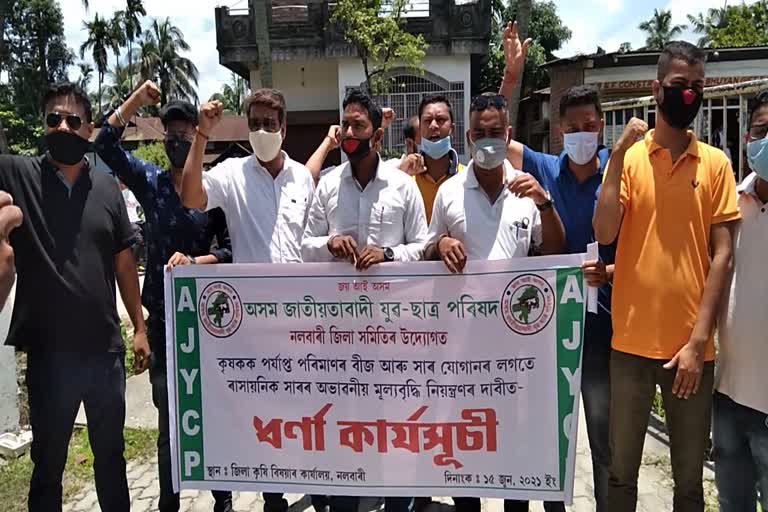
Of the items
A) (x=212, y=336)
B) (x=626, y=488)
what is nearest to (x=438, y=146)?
(x=212, y=336)

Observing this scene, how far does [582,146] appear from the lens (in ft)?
9.21

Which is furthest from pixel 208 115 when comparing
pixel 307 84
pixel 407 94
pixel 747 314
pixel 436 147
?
pixel 307 84

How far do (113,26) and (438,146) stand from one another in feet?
141

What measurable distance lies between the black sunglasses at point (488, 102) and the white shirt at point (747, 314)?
3.37 ft

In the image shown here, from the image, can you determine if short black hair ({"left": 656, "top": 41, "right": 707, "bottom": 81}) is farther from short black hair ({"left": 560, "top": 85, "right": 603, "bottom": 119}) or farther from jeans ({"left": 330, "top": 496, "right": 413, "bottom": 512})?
jeans ({"left": 330, "top": 496, "right": 413, "bottom": 512})

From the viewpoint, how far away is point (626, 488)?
258cm

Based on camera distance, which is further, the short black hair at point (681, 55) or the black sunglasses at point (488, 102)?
the black sunglasses at point (488, 102)

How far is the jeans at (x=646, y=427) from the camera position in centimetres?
246

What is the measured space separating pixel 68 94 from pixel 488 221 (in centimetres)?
198

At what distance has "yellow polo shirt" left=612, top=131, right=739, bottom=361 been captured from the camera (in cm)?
242

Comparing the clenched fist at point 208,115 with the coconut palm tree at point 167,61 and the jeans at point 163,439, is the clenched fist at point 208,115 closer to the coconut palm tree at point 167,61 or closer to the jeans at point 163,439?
the jeans at point 163,439

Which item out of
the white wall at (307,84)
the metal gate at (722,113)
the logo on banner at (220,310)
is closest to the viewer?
the logo on banner at (220,310)

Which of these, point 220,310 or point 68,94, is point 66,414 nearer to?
point 220,310

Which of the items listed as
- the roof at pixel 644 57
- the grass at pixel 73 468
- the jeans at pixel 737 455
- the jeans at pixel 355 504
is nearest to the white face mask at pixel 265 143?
the jeans at pixel 355 504
